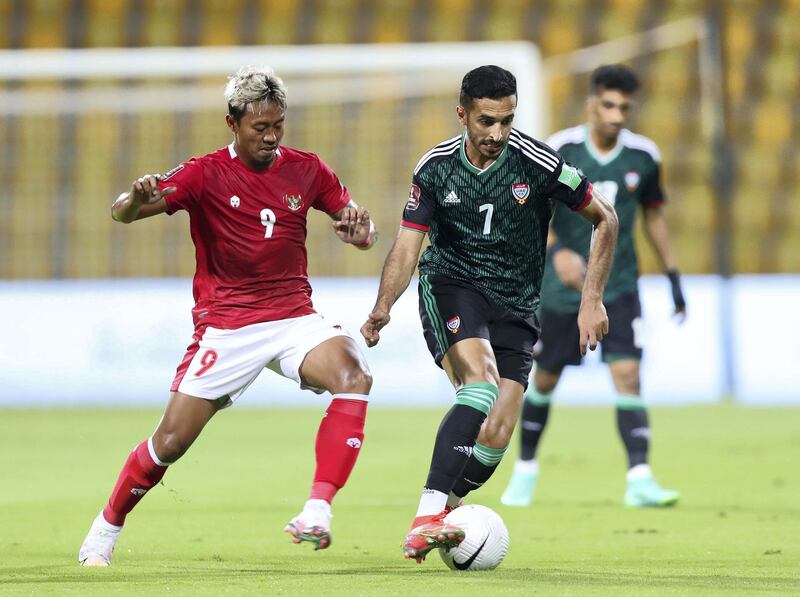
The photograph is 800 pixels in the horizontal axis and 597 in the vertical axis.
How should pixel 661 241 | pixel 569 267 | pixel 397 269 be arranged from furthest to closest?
pixel 661 241 < pixel 569 267 < pixel 397 269

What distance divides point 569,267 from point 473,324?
2156 mm

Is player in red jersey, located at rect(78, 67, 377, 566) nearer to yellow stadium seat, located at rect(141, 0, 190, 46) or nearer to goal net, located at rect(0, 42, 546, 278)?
goal net, located at rect(0, 42, 546, 278)

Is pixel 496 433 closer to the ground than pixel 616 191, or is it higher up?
closer to the ground

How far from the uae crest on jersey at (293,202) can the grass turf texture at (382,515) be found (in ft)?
4.28

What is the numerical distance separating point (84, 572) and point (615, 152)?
3.95 meters

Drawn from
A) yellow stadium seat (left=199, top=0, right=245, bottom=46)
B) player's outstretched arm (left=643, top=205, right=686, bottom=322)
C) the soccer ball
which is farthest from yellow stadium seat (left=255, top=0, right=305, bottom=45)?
the soccer ball

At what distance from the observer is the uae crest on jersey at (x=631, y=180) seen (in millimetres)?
8148

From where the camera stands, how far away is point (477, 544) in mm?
5332

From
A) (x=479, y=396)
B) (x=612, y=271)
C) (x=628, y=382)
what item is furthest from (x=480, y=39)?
(x=479, y=396)

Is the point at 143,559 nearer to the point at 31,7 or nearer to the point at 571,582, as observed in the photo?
the point at 571,582

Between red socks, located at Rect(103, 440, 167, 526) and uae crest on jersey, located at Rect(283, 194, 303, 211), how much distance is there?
3.33ft

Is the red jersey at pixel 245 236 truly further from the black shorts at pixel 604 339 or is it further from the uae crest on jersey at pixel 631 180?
the uae crest on jersey at pixel 631 180

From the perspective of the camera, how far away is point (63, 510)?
7.61 m

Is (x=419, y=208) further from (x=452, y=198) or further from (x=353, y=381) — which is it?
(x=353, y=381)
